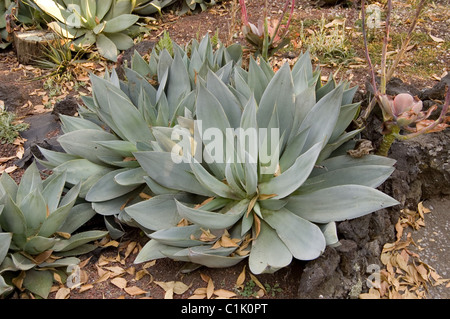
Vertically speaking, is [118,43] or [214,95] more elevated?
[214,95]

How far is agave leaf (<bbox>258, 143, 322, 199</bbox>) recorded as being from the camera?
2.05 m

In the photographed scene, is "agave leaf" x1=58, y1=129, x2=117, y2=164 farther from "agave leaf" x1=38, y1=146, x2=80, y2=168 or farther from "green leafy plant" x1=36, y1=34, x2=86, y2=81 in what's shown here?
"green leafy plant" x1=36, y1=34, x2=86, y2=81

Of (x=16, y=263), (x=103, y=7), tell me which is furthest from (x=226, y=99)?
(x=103, y=7)

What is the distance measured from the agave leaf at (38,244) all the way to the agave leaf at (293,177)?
3.46ft

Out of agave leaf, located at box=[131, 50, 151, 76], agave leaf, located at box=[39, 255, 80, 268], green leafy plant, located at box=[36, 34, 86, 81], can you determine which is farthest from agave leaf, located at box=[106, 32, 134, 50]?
agave leaf, located at box=[39, 255, 80, 268]

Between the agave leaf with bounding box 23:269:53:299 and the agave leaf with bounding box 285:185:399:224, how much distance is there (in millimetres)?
1228

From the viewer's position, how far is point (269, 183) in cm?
221

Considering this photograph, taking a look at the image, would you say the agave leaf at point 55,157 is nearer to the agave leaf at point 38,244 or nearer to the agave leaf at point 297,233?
the agave leaf at point 38,244

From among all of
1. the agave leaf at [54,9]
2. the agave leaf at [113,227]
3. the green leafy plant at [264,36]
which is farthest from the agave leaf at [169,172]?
the agave leaf at [54,9]

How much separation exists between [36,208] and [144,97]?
833 mm

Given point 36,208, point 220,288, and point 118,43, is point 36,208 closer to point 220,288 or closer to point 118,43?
point 220,288

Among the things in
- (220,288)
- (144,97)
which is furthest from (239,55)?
(220,288)

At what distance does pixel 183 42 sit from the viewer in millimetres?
5008

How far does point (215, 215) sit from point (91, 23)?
3530mm
